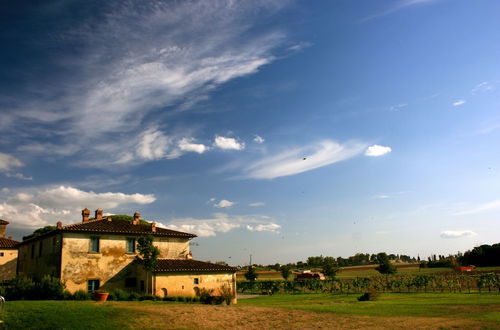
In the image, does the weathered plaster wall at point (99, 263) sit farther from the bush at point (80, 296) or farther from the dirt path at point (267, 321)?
the dirt path at point (267, 321)

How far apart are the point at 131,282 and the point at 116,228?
5.30 m

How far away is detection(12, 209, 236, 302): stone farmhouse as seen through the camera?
31.0 metres

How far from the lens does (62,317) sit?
18031mm

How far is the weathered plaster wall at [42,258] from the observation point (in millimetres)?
31422

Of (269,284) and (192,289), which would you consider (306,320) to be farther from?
(269,284)

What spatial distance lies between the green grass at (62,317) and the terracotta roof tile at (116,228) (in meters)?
12.1

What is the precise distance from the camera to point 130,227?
120 ft

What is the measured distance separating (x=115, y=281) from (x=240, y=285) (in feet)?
123

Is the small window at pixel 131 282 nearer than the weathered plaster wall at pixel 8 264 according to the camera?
Yes

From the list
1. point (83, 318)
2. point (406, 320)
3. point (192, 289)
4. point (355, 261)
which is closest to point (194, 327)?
point (83, 318)

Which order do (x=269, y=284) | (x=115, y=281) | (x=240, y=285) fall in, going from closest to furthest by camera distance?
(x=115, y=281) < (x=269, y=284) < (x=240, y=285)

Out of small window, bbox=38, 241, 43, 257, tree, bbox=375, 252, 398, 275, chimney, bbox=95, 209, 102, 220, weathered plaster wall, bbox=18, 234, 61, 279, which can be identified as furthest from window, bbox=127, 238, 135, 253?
tree, bbox=375, 252, 398, 275

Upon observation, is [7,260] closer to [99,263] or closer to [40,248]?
[40,248]

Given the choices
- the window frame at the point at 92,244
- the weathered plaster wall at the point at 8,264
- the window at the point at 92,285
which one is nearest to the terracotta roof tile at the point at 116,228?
the window frame at the point at 92,244
